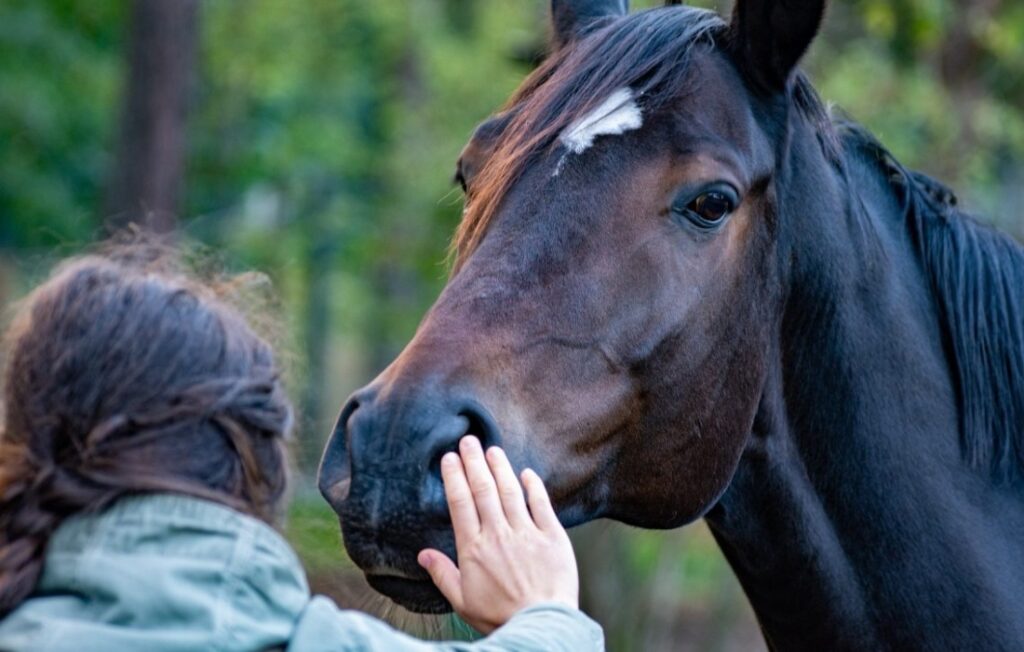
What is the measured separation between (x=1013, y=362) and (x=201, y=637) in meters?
2.01

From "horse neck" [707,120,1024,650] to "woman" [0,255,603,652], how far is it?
0.96 meters

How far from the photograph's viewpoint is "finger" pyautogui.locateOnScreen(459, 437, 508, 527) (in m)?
2.32

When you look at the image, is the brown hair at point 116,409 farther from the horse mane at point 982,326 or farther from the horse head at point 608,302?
the horse mane at point 982,326

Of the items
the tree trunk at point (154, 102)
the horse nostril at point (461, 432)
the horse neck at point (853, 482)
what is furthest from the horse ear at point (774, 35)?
the tree trunk at point (154, 102)

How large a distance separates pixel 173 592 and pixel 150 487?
0.55ft

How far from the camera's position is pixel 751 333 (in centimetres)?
295

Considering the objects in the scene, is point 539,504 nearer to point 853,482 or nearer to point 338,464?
point 338,464

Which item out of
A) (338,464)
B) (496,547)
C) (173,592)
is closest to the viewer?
(173,592)

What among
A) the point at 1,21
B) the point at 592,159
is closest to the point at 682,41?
the point at 592,159

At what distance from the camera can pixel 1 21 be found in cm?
1397

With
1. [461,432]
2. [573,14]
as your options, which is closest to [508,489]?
[461,432]

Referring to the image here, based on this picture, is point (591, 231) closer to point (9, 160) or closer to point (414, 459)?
point (414, 459)

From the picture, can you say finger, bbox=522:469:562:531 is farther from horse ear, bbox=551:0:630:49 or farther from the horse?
horse ear, bbox=551:0:630:49

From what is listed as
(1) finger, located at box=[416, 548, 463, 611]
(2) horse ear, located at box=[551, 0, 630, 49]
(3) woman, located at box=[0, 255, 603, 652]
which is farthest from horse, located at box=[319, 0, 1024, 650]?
(3) woman, located at box=[0, 255, 603, 652]
